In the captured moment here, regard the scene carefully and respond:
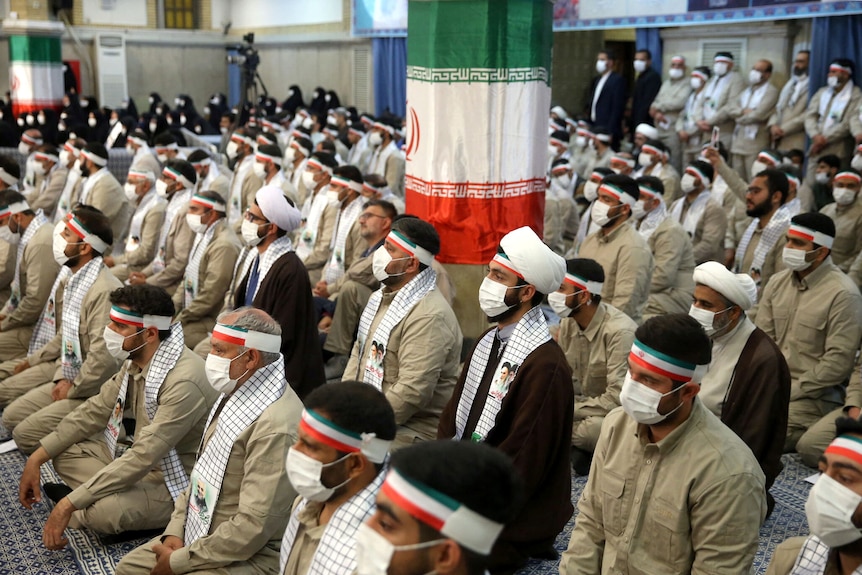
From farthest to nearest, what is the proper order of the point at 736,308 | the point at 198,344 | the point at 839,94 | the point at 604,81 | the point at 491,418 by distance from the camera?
the point at 604,81 → the point at 839,94 → the point at 198,344 → the point at 736,308 → the point at 491,418

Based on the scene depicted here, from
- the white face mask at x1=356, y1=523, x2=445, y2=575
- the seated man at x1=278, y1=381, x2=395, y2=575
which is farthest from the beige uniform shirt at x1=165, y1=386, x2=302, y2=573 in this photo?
the white face mask at x1=356, y1=523, x2=445, y2=575

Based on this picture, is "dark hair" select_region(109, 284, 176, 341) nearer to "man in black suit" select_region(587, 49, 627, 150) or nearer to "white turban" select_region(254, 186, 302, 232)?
"white turban" select_region(254, 186, 302, 232)

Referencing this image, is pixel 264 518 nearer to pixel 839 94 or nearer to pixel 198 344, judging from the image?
pixel 198 344

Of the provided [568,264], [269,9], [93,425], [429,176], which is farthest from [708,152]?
[269,9]

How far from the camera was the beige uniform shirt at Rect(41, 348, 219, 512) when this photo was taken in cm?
336

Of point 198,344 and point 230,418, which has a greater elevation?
point 230,418

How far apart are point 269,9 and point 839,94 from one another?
13957 mm

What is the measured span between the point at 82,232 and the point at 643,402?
320cm

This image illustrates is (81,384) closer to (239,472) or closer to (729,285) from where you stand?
(239,472)

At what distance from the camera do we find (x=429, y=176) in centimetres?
556

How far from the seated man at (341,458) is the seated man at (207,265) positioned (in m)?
3.27

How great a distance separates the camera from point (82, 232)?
4.61 meters

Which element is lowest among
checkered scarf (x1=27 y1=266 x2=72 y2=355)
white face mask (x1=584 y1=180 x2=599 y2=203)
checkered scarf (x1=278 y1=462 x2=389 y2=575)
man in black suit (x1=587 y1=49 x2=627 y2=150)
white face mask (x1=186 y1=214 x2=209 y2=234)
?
A: checkered scarf (x1=27 y1=266 x2=72 y2=355)

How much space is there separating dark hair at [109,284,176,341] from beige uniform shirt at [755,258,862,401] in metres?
2.94
